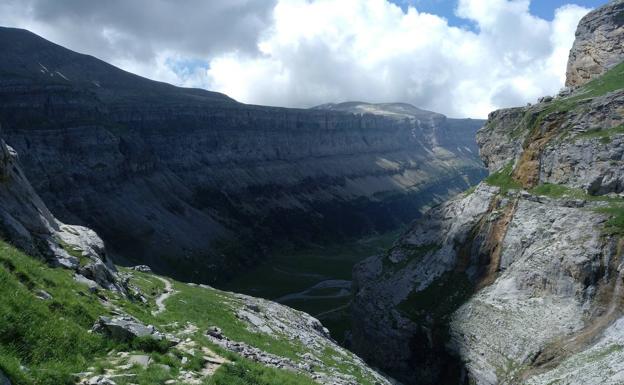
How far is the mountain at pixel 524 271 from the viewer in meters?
51.1

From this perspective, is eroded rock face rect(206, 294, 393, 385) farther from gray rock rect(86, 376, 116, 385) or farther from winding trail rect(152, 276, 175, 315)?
gray rock rect(86, 376, 116, 385)

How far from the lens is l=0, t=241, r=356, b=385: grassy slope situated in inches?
591

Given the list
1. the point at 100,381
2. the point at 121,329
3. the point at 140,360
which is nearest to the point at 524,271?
the point at 121,329

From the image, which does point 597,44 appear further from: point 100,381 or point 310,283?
point 100,381

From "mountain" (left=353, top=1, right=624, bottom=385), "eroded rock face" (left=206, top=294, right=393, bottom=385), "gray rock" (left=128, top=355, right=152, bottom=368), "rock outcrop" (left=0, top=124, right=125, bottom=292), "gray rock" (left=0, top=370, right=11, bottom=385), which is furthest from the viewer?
"mountain" (left=353, top=1, right=624, bottom=385)

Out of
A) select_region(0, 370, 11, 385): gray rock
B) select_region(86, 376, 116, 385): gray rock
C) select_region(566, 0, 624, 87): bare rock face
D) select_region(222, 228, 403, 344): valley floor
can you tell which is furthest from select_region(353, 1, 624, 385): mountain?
select_region(0, 370, 11, 385): gray rock

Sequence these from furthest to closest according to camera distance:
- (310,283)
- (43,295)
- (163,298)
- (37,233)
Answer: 1. (310,283)
2. (163,298)
3. (37,233)
4. (43,295)

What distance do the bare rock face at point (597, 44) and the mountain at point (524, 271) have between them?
444 inches

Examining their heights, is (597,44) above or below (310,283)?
above

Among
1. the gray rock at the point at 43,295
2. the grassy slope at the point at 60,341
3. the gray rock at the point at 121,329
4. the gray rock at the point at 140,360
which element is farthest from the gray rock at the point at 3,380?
the gray rock at the point at 43,295

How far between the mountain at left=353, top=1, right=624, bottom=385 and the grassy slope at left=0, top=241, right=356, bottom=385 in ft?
104

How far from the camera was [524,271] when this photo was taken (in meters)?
59.2

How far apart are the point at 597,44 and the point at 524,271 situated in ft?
197

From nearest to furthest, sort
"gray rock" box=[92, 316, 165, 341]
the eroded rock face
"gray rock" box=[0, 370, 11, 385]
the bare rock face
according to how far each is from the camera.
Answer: "gray rock" box=[0, 370, 11, 385] < "gray rock" box=[92, 316, 165, 341] < the eroded rock face < the bare rock face
